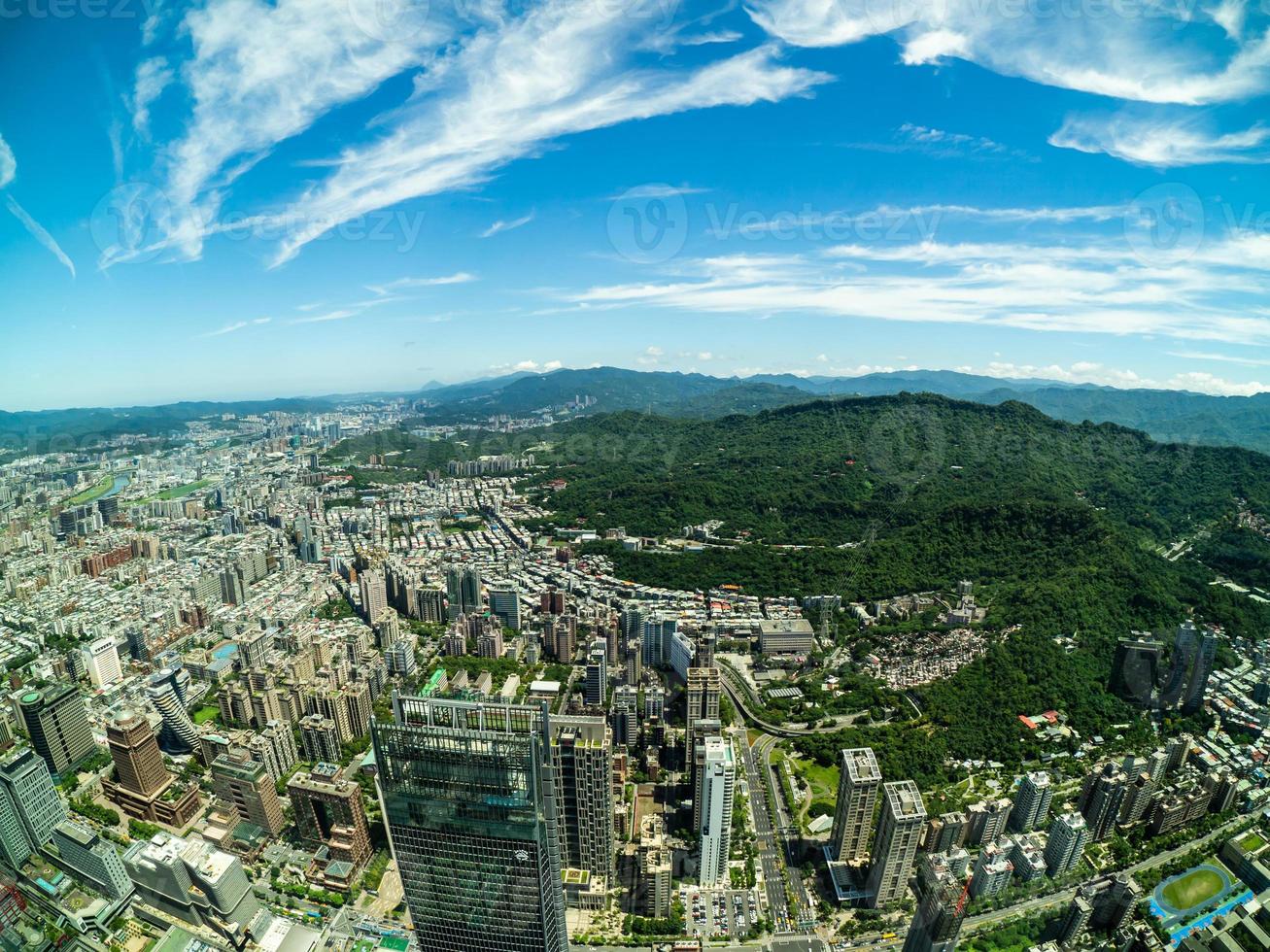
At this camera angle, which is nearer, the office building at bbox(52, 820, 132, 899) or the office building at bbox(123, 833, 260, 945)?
the office building at bbox(123, 833, 260, 945)

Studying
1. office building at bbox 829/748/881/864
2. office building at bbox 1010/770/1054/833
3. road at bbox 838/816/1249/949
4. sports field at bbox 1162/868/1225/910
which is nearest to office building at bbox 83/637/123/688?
office building at bbox 829/748/881/864

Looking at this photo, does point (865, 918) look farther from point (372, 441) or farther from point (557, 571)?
point (372, 441)

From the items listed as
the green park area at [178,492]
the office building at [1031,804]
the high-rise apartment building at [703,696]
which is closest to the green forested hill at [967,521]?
the office building at [1031,804]

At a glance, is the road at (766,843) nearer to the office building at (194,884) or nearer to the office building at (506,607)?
the office building at (194,884)

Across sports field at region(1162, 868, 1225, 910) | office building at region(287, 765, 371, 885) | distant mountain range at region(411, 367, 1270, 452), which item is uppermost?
distant mountain range at region(411, 367, 1270, 452)

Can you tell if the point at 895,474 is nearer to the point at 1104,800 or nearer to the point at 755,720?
the point at 755,720

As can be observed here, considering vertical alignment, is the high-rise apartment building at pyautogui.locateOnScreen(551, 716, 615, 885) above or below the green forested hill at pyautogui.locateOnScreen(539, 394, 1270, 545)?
below

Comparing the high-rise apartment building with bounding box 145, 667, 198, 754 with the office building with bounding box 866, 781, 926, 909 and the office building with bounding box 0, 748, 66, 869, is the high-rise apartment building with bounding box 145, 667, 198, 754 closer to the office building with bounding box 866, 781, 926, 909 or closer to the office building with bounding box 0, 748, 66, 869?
the office building with bounding box 0, 748, 66, 869
